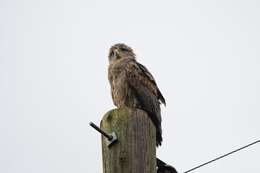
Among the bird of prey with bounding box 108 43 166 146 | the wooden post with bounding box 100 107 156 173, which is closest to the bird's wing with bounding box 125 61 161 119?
the bird of prey with bounding box 108 43 166 146

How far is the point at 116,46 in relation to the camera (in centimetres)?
929

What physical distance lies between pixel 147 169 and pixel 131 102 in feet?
14.7

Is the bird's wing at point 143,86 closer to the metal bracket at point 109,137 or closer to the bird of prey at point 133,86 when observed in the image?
the bird of prey at point 133,86

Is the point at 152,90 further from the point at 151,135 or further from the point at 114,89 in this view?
the point at 151,135

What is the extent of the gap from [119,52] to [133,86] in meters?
1.57

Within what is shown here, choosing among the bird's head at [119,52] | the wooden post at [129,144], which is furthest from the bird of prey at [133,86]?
the wooden post at [129,144]

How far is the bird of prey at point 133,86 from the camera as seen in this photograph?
23.7 ft

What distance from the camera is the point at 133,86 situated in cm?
762

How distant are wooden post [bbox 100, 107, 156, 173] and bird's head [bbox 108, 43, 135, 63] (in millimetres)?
5684

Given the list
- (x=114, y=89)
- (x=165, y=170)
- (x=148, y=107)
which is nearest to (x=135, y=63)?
(x=114, y=89)

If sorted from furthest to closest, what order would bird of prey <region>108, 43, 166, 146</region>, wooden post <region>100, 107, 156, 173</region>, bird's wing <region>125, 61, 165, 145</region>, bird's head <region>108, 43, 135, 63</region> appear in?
bird's head <region>108, 43, 135, 63</region> → bird of prey <region>108, 43, 166, 146</region> → bird's wing <region>125, 61, 165, 145</region> → wooden post <region>100, 107, 156, 173</region>

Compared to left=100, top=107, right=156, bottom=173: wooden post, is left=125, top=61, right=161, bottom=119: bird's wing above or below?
above

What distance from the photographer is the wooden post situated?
305 centimetres

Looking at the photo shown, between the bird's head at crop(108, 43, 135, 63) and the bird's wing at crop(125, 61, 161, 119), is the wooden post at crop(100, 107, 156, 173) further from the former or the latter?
the bird's head at crop(108, 43, 135, 63)
